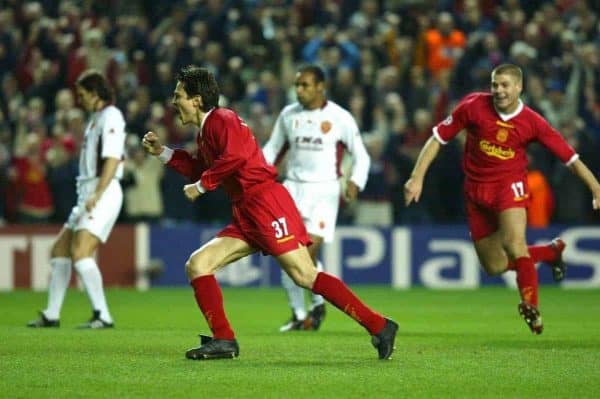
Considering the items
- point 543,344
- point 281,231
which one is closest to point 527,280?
point 543,344

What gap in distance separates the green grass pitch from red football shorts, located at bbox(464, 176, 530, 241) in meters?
0.95

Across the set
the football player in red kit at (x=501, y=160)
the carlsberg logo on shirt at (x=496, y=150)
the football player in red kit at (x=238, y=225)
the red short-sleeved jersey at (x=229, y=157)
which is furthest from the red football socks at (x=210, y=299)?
the carlsberg logo on shirt at (x=496, y=150)

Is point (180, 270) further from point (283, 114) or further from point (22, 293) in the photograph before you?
point (283, 114)

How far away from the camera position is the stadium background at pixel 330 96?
20.1 m

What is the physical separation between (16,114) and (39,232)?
2.46 metres

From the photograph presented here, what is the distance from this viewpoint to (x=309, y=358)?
9.76 m

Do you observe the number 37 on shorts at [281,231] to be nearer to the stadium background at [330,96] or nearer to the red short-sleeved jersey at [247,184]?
the red short-sleeved jersey at [247,184]

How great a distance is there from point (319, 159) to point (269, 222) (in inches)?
152

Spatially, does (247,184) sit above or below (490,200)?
above

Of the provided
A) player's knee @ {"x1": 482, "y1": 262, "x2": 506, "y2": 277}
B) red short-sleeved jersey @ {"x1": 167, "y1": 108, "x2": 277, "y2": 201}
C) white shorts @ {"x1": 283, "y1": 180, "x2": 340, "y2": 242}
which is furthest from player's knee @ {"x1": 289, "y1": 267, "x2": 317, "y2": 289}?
white shorts @ {"x1": 283, "y1": 180, "x2": 340, "y2": 242}

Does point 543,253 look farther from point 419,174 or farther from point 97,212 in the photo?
point 97,212

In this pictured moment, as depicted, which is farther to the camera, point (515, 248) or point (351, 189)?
point (351, 189)

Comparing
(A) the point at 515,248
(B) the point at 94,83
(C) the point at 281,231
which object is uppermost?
(B) the point at 94,83

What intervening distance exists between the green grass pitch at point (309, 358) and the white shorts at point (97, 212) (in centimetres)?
95
